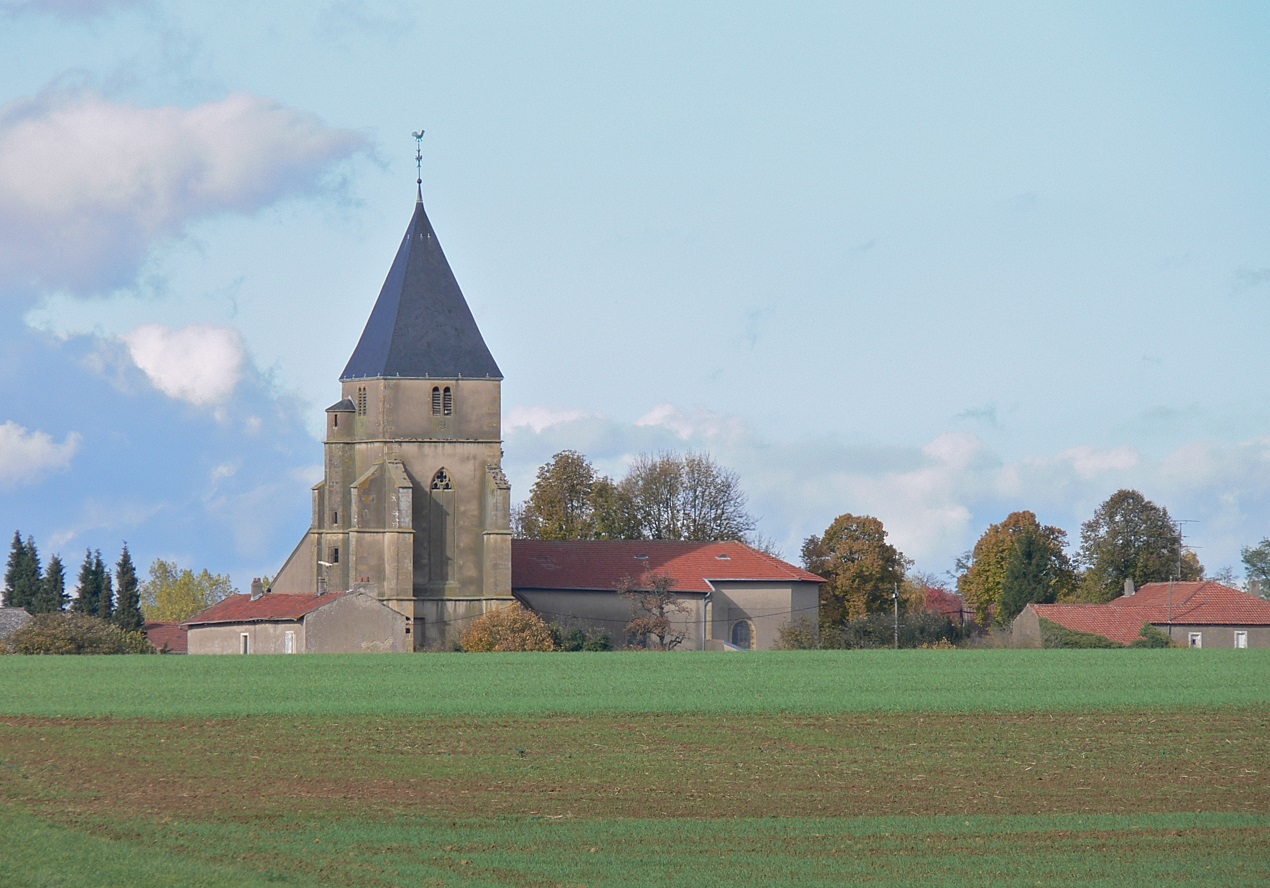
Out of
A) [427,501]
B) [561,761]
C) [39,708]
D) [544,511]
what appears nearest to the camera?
[561,761]

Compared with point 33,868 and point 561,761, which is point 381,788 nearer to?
point 561,761

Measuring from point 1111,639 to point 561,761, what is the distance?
45919 mm

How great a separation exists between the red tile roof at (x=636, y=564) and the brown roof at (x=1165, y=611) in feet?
42.8

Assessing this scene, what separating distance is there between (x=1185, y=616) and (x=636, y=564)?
23437mm

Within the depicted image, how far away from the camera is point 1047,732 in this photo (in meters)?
31.0

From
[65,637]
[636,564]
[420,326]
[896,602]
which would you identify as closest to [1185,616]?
[896,602]

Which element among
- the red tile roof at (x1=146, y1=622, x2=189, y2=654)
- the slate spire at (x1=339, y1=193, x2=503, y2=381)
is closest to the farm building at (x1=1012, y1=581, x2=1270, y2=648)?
the slate spire at (x1=339, y1=193, x2=503, y2=381)

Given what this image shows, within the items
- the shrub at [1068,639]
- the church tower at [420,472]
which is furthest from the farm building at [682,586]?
the shrub at [1068,639]

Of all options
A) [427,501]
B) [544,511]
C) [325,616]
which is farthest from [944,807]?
[544,511]

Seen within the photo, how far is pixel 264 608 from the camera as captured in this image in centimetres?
6981

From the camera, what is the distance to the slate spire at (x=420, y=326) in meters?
75.4

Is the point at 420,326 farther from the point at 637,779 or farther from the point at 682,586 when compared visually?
the point at 637,779

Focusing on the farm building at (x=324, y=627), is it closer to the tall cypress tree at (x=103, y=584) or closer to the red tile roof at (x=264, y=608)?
the red tile roof at (x=264, y=608)

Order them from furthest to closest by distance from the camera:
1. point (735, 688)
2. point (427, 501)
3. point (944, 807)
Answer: point (427, 501), point (735, 688), point (944, 807)
